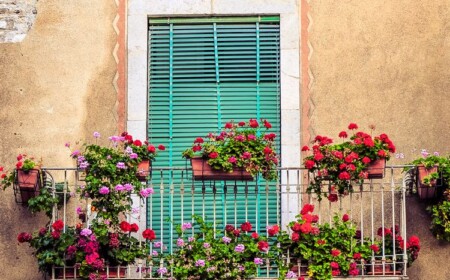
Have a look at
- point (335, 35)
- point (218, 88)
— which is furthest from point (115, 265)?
point (335, 35)

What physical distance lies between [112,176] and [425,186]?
9.18 ft

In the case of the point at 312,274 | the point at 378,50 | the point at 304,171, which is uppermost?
the point at 378,50

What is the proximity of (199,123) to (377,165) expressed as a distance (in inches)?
74.2

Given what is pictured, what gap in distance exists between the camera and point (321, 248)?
530 inches

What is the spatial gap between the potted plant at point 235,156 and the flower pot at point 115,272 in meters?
1.06

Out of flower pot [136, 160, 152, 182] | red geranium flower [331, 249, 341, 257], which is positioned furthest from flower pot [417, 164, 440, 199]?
flower pot [136, 160, 152, 182]

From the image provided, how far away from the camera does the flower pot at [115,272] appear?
532 inches

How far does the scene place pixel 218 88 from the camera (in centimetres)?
1467

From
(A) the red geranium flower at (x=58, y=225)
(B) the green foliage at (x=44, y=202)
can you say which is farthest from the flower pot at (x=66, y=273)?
(B) the green foliage at (x=44, y=202)

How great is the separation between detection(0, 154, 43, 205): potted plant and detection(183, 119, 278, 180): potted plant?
4.42 ft

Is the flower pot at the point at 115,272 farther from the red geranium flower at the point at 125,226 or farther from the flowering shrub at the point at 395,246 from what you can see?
the flowering shrub at the point at 395,246

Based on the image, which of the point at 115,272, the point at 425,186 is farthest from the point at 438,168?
the point at 115,272

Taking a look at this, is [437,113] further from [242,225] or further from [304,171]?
[242,225]

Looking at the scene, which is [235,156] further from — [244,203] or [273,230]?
[244,203]
